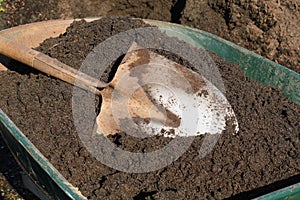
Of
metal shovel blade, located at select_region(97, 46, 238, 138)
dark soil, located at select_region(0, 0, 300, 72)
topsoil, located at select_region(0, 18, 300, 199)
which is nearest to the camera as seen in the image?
topsoil, located at select_region(0, 18, 300, 199)

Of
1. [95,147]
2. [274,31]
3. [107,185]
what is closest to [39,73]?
[95,147]

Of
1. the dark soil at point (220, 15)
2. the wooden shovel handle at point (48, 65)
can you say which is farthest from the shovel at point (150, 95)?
the dark soil at point (220, 15)

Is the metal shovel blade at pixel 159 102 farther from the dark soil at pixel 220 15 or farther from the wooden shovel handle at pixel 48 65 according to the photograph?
the dark soil at pixel 220 15

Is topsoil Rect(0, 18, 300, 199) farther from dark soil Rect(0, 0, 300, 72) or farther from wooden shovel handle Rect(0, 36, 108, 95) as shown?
dark soil Rect(0, 0, 300, 72)

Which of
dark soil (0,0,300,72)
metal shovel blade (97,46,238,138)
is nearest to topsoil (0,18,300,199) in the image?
metal shovel blade (97,46,238,138)

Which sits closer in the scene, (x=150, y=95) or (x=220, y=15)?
(x=150, y=95)

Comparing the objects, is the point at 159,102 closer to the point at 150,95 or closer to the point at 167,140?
the point at 150,95

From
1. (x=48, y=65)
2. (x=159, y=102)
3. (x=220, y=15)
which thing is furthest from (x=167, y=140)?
(x=220, y=15)
